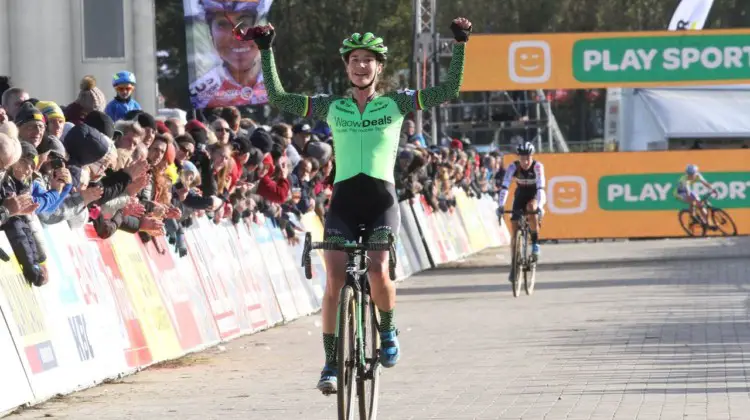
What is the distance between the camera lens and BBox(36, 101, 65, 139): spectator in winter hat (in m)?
12.0

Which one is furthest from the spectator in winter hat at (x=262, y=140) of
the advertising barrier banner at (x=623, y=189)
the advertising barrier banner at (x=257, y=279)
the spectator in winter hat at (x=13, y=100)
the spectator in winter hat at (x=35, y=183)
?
the advertising barrier banner at (x=623, y=189)

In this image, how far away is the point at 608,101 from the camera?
186ft

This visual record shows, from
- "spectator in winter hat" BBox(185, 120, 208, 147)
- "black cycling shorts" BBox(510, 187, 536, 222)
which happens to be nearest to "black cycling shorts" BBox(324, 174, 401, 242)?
"spectator in winter hat" BBox(185, 120, 208, 147)

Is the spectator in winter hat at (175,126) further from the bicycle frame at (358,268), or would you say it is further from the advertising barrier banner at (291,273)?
the bicycle frame at (358,268)

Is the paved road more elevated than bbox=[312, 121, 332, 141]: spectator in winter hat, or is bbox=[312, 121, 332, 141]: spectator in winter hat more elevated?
bbox=[312, 121, 332, 141]: spectator in winter hat

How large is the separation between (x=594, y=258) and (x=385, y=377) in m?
21.2

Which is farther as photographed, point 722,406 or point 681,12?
point 681,12

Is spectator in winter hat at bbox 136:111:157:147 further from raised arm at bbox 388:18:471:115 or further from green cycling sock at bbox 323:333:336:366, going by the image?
green cycling sock at bbox 323:333:336:366

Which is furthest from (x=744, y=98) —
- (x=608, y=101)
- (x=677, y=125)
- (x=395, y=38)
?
(x=395, y=38)

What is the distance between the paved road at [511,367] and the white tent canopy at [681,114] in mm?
21104

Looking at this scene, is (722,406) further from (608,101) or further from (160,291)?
(608,101)

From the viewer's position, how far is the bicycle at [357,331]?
909 cm

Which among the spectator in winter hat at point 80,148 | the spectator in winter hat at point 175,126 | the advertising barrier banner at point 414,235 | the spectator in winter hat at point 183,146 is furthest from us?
the advertising barrier banner at point 414,235

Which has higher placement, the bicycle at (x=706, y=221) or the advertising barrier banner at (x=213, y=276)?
the advertising barrier banner at (x=213, y=276)
